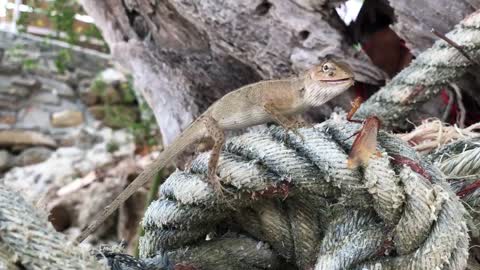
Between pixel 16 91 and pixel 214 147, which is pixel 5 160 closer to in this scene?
pixel 16 91

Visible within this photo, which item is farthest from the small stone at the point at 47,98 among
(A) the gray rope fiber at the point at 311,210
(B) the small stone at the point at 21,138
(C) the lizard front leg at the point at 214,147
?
(A) the gray rope fiber at the point at 311,210

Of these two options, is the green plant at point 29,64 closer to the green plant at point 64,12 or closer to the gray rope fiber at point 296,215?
the green plant at point 64,12

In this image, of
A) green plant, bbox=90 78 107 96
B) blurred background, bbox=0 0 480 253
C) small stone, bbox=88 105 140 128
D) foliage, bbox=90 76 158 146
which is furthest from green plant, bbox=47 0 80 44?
blurred background, bbox=0 0 480 253

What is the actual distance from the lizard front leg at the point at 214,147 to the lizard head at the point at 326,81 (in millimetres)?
107

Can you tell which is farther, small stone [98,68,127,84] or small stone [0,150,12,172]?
small stone [98,68,127,84]

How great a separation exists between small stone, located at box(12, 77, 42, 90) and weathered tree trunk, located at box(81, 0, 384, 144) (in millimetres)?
2776

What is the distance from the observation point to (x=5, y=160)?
11.6 ft

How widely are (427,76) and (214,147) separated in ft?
1.24

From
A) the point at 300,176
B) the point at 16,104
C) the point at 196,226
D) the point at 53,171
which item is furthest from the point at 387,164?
the point at 16,104

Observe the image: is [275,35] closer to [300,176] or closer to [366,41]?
[366,41]

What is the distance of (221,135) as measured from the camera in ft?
2.05

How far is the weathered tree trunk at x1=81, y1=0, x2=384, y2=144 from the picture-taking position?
939 millimetres

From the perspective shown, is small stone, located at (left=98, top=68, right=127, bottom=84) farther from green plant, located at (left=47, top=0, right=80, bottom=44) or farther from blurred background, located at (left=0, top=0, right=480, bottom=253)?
blurred background, located at (left=0, top=0, right=480, bottom=253)

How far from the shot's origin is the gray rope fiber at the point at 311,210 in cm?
42
